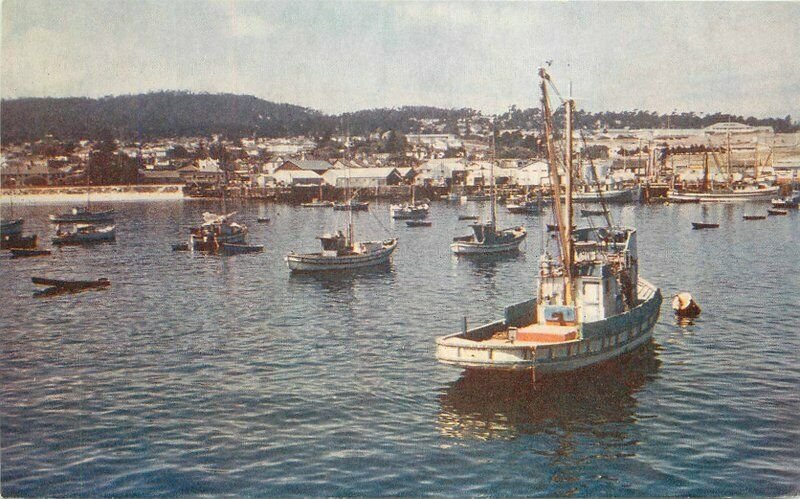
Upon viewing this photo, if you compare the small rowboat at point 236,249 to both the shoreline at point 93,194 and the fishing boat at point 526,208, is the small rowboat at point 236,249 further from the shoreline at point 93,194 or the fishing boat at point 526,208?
the shoreline at point 93,194

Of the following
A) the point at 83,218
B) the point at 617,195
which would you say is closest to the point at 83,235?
the point at 83,218

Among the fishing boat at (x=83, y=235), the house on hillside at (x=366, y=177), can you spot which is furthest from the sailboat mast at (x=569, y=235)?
the house on hillside at (x=366, y=177)

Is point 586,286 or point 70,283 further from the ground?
point 586,286

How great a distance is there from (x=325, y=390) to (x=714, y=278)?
1443 inches

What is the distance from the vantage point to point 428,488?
20422 millimetres

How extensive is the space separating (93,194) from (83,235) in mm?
89226

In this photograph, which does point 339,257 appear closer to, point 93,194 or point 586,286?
point 586,286

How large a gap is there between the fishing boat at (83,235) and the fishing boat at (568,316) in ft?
224

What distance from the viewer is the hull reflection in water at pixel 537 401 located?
25.1 m

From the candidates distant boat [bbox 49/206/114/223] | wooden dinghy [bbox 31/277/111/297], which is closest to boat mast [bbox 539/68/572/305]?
wooden dinghy [bbox 31/277/111/297]

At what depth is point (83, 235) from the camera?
88.1 meters

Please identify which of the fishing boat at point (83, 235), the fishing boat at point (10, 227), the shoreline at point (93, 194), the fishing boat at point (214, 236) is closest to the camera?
the fishing boat at point (214, 236)

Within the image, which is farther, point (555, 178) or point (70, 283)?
point (70, 283)

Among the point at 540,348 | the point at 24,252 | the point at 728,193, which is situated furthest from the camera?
the point at 728,193
